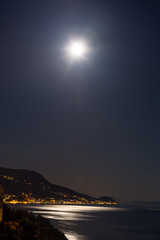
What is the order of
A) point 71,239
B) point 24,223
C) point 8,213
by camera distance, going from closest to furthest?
1. point 24,223
2. point 8,213
3. point 71,239

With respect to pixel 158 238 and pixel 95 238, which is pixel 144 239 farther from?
pixel 95 238

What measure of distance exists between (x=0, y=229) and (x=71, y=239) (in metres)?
30.6

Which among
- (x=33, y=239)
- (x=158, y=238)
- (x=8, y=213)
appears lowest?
(x=158, y=238)

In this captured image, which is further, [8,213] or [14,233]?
[8,213]

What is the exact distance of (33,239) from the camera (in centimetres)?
1855

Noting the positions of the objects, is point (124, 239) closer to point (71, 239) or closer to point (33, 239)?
point (71, 239)

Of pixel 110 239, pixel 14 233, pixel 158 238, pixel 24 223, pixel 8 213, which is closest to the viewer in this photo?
pixel 14 233

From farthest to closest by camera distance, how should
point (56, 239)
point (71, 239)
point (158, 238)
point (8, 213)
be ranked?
point (158, 238) → point (71, 239) → point (56, 239) → point (8, 213)

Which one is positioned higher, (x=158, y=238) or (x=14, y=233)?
(x=14, y=233)

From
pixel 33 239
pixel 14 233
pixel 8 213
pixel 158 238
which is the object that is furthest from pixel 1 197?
pixel 158 238

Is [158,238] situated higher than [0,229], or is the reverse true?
[0,229]

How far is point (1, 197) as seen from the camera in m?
16.0

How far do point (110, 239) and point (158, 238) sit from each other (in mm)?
12897

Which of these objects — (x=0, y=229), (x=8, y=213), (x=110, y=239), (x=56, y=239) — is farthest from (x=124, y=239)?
(x=0, y=229)
